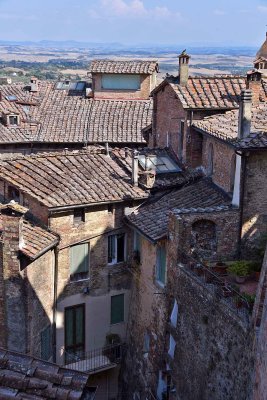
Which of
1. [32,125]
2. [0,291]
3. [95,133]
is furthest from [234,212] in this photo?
[32,125]

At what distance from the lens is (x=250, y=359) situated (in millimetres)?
15016

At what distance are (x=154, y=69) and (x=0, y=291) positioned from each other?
106ft

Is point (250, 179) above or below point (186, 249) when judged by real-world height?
above

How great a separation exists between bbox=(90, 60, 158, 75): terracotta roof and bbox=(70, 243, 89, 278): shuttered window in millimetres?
27199

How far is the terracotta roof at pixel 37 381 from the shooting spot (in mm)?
10969

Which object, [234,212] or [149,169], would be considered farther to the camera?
[149,169]

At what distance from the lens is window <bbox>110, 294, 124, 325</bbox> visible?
2472 centimetres


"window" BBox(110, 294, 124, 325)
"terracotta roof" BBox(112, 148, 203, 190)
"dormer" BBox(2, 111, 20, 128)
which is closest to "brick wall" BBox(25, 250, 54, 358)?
"window" BBox(110, 294, 124, 325)

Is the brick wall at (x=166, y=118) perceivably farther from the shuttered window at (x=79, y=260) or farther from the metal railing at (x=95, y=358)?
the metal railing at (x=95, y=358)

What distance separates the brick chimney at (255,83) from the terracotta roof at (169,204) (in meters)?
4.88

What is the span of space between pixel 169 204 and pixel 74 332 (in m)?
6.67

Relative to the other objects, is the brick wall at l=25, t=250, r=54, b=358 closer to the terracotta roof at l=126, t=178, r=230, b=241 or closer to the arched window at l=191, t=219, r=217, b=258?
the terracotta roof at l=126, t=178, r=230, b=241

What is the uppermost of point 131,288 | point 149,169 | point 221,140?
point 221,140

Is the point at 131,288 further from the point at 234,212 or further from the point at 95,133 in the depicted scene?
the point at 95,133
